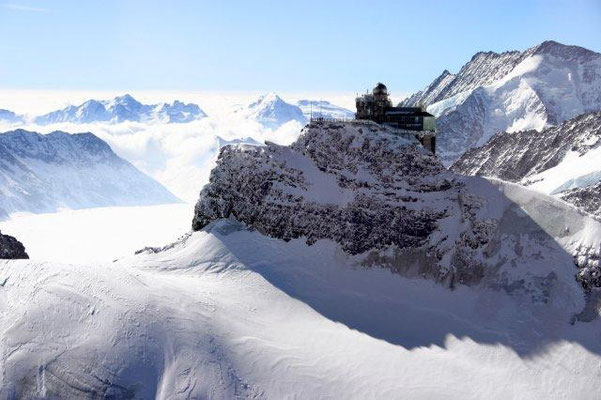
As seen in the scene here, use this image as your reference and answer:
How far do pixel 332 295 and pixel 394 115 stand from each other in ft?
137

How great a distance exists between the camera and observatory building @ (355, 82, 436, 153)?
122 metres

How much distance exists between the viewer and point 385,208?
102000 mm

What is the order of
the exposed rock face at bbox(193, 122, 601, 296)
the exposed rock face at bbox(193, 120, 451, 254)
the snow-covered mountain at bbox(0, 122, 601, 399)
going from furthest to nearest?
the exposed rock face at bbox(193, 120, 451, 254), the exposed rock face at bbox(193, 122, 601, 296), the snow-covered mountain at bbox(0, 122, 601, 399)

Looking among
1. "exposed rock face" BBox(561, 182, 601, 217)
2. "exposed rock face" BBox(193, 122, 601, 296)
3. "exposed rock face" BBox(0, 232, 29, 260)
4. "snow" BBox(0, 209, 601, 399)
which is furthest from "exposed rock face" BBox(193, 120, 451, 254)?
"exposed rock face" BBox(561, 182, 601, 217)

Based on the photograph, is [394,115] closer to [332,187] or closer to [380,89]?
[380,89]

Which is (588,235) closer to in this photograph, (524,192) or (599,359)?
(524,192)

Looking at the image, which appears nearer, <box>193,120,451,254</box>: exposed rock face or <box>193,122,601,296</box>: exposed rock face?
<box>193,122,601,296</box>: exposed rock face

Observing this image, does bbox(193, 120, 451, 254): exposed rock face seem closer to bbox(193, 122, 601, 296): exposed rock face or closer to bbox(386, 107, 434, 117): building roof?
bbox(193, 122, 601, 296): exposed rock face

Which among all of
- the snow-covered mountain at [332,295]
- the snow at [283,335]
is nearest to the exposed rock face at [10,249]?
the snow-covered mountain at [332,295]

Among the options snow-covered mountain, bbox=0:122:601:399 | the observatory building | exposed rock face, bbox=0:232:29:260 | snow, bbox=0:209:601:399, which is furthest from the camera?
Answer: exposed rock face, bbox=0:232:29:260

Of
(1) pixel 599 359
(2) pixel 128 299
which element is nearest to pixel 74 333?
(2) pixel 128 299

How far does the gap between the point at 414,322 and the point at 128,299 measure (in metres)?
38.2

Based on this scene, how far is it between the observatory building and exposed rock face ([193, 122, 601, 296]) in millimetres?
13771

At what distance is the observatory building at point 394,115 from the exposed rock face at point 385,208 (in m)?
13.8
